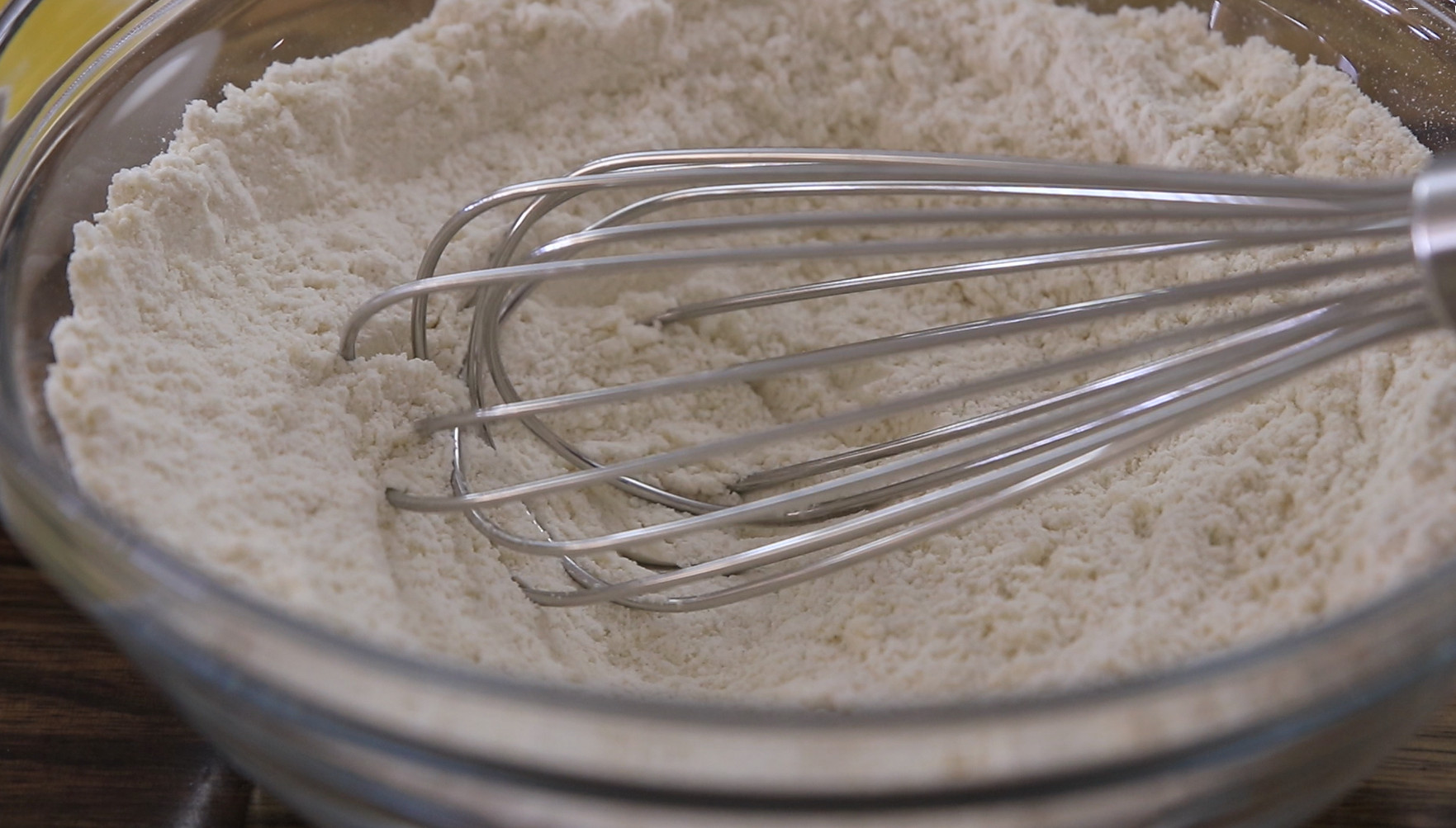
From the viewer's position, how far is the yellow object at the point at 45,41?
62cm

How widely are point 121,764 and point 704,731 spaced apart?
361 millimetres

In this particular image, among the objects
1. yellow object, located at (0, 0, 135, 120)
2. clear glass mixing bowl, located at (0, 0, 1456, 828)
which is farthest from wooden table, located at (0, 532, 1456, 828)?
yellow object, located at (0, 0, 135, 120)

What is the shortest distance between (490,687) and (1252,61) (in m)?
0.64

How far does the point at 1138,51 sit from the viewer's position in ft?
2.51

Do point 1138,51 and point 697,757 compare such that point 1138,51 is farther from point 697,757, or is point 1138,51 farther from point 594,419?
point 697,757

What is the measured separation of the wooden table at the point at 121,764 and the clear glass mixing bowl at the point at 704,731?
10 cm

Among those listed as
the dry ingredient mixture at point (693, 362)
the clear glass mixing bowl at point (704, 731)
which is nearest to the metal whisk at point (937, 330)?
the dry ingredient mixture at point (693, 362)

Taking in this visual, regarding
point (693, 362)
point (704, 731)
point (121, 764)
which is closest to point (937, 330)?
point (693, 362)

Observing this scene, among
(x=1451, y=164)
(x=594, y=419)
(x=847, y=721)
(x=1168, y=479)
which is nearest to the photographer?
(x=847, y=721)

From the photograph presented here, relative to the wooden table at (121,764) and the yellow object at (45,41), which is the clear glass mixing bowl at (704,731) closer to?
the wooden table at (121,764)

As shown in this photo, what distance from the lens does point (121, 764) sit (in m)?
0.56

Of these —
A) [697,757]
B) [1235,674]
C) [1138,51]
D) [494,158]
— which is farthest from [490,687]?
Result: [1138,51]

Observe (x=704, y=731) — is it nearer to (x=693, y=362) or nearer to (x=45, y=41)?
(x=693, y=362)

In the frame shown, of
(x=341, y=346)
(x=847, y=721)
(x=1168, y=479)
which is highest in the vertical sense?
(x=341, y=346)
